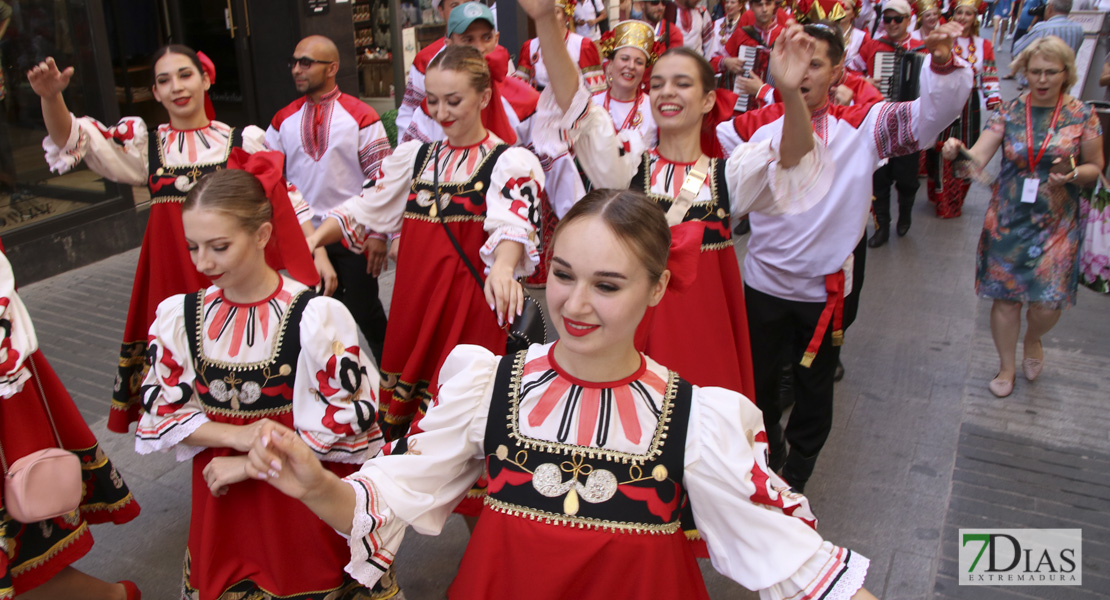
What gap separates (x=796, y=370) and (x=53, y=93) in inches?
131

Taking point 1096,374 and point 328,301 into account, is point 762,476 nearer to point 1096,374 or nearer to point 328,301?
point 328,301

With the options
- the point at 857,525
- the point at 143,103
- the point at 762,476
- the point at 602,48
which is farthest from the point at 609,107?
the point at 143,103

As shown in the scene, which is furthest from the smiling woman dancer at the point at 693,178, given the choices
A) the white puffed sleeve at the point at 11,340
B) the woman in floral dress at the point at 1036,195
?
the woman in floral dress at the point at 1036,195

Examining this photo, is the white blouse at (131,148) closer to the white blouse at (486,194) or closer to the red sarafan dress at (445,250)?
the white blouse at (486,194)

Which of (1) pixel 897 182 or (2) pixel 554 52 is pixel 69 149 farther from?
(1) pixel 897 182

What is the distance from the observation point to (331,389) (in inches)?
104

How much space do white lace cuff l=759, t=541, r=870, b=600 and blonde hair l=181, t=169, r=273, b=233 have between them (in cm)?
184

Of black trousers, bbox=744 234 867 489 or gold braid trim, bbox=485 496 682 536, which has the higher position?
gold braid trim, bbox=485 496 682 536

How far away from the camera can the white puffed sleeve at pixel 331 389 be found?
263 cm

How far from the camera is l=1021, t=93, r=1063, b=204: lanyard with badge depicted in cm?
488

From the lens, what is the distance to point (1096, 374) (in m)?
5.68

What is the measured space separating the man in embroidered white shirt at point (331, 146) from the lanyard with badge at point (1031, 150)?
11.6 ft

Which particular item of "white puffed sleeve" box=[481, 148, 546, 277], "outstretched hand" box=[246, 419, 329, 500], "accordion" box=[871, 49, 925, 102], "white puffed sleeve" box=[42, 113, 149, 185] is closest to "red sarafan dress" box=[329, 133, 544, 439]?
"white puffed sleeve" box=[481, 148, 546, 277]

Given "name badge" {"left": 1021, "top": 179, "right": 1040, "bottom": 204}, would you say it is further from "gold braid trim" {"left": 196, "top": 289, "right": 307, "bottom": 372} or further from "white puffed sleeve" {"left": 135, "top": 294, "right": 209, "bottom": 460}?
"white puffed sleeve" {"left": 135, "top": 294, "right": 209, "bottom": 460}
